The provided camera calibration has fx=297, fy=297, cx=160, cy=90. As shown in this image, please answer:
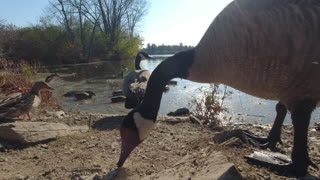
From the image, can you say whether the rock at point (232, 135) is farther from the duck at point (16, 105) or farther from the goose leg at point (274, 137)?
the duck at point (16, 105)

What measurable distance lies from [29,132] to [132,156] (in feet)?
6.31

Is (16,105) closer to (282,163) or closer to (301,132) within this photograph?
(282,163)

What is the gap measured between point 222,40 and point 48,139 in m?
3.43

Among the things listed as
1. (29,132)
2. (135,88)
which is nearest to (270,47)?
(29,132)

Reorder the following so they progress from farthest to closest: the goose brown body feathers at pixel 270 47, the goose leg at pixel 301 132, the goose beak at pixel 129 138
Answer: the goose beak at pixel 129 138 → the goose leg at pixel 301 132 → the goose brown body feathers at pixel 270 47

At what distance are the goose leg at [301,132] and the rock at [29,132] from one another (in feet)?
12.7

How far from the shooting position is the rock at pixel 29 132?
4.86 meters

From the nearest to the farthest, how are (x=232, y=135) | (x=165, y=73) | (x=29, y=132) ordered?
(x=165, y=73), (x=232, y=135), (x=29, y=132)

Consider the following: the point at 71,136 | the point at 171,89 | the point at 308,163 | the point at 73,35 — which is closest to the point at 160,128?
the point at 71,136

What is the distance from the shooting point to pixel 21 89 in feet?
33.2

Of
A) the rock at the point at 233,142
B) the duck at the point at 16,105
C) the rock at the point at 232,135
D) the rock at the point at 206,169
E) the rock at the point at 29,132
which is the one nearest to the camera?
the rock at the point at 206,169

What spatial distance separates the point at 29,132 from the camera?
16.3 feet

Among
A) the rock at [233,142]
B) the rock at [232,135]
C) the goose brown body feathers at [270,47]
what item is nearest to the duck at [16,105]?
the rock at [232,135]

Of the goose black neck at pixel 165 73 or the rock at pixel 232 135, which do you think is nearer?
the goose black neck at pixel 165 73
